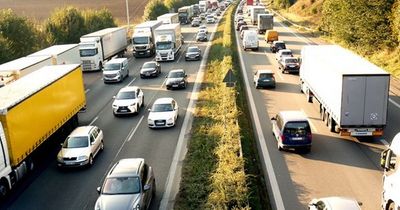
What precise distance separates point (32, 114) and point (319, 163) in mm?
12559

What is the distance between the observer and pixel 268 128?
84.8 feet

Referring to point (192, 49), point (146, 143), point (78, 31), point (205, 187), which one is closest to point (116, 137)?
point (146, 143)

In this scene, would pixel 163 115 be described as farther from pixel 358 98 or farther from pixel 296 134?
pixel 358 98

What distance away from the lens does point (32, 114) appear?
21.2 metres

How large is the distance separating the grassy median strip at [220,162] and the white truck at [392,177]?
13.1ft

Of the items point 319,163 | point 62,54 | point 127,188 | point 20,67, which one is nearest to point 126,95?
point 20,67

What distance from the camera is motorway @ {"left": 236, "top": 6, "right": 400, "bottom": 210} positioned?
17.7 meters

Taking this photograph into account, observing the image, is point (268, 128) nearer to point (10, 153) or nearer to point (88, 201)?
point (88, 201)

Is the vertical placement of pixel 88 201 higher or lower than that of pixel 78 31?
lower

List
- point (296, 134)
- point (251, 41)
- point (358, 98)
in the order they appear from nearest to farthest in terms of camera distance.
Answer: point (296, 134), point (358, 98), point (251, 41)

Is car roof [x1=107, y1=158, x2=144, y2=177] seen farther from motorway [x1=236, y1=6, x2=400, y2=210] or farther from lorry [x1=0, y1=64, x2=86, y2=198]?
motorway [x1=236, y1=6, x2=400, y2=210]

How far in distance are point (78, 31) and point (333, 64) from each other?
42.0 m

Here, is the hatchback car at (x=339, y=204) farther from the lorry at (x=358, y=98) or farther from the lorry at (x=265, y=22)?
the lorry at (x=265, y=22)

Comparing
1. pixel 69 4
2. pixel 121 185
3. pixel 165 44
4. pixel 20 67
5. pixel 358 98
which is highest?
pixel 69 4
